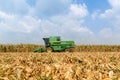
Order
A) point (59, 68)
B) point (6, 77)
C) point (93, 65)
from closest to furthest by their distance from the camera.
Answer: point (6, 77)
point (59, 68)
point (93, 65)

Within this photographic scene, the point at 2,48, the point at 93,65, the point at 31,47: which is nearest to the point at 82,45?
the point at 31,47

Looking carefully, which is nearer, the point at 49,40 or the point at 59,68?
the point at 59,68

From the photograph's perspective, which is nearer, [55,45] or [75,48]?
[55,45]

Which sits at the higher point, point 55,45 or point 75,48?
point 55,45

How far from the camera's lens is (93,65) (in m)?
7.18

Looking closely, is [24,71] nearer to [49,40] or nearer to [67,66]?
[67,66]

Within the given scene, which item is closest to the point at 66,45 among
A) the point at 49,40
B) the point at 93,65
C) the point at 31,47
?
the point at 49,40

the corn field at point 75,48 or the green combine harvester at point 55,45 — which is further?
the corn field at point 75,48

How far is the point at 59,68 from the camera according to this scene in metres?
6.32


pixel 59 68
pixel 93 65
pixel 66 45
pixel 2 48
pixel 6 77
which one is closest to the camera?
pixel 6 77

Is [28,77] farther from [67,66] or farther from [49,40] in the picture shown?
[49,40]

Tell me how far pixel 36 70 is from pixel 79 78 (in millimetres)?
785

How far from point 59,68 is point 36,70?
42cm

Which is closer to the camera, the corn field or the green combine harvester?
the green combine harvester
